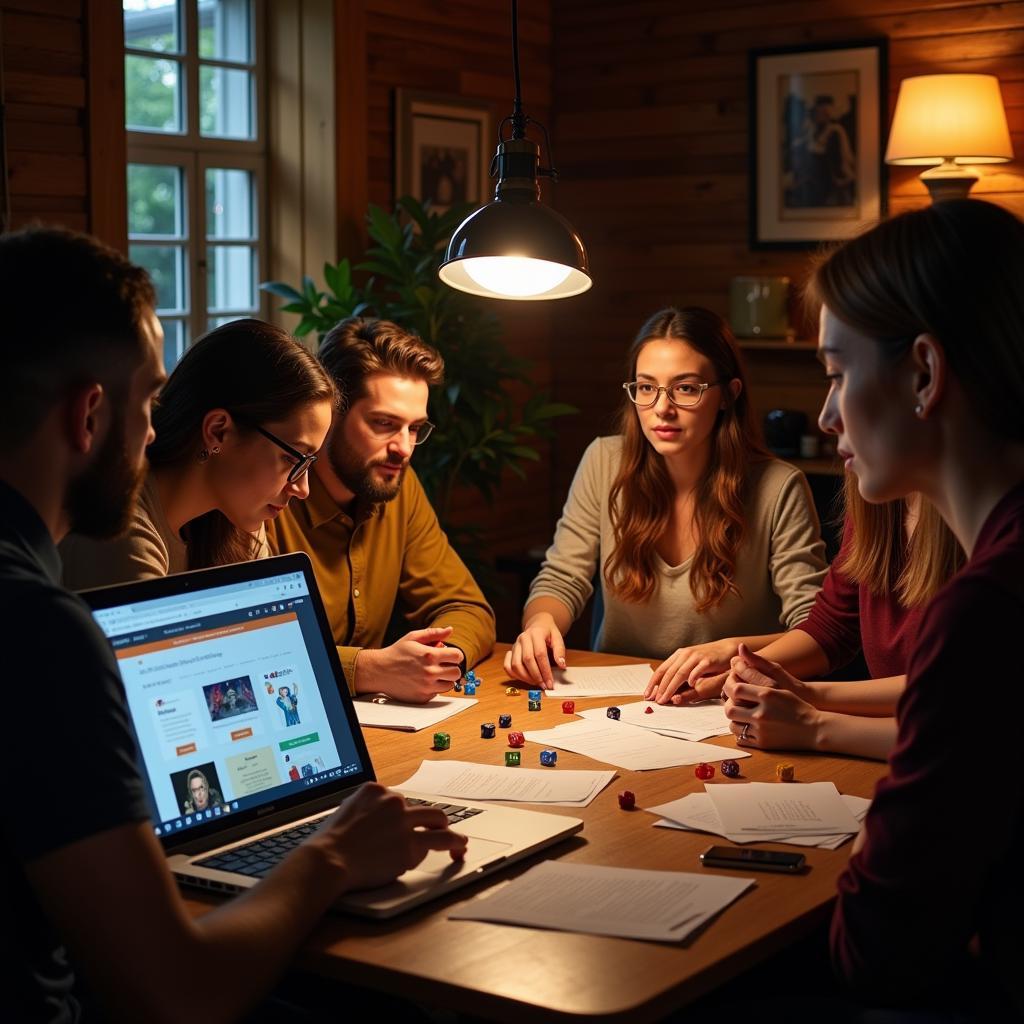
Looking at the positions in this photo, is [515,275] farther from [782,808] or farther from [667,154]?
[667,154]

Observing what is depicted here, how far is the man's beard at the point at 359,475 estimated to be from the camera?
273 cm

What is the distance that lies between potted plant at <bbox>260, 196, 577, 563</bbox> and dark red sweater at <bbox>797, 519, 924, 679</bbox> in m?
1.82

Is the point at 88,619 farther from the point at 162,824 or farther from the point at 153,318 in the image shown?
the point at 162,824

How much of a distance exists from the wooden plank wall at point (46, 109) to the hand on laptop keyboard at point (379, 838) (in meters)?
2.52

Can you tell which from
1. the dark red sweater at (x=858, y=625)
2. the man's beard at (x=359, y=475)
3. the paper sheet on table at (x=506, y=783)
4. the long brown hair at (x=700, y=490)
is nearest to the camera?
the paper sheet on table at (x=506, y=783)

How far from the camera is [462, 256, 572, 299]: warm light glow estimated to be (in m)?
2.51

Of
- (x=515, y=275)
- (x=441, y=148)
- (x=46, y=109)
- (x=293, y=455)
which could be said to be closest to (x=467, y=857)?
(x=293, y=455)

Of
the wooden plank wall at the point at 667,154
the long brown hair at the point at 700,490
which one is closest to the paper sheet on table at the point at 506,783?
the long brown hair at the point at 700,490

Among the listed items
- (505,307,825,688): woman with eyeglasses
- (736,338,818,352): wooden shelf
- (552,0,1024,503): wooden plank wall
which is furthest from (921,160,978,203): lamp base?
(505,307,825,688): woman with eyeglasses

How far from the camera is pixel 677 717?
2318mm

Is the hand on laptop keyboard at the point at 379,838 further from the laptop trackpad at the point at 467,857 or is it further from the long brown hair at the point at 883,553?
the long brown hair at the point at 883,553

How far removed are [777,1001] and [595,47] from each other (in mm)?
4549

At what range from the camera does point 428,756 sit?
2.08 meters

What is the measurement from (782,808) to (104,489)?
3.24 feet
